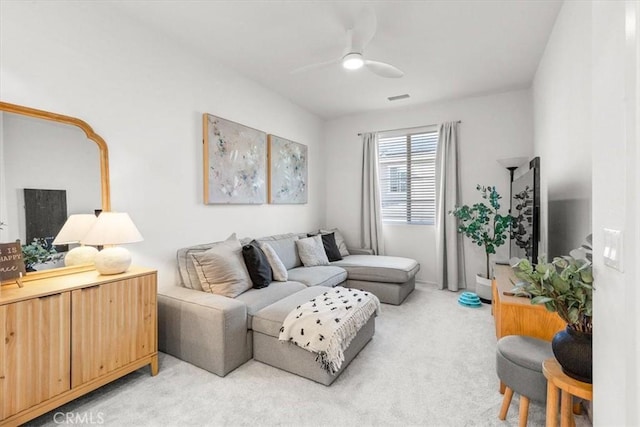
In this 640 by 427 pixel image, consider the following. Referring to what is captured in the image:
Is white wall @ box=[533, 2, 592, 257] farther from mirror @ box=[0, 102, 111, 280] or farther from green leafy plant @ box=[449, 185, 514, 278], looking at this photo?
mirror @ box=[0, 102, 111, 280]

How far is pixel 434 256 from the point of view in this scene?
458 cm

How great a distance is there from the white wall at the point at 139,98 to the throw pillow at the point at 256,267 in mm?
580

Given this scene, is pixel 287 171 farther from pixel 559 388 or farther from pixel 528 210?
pixel 559 388

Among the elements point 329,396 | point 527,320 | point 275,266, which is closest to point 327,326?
point 329,396

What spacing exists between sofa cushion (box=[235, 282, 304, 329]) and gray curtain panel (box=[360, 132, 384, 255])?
2135 mm

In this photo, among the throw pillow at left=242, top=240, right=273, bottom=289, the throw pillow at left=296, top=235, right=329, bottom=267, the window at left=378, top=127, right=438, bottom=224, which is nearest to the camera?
the throw pillow at left=242, top=240, right=273, bottom=289

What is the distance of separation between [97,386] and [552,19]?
4296 mm

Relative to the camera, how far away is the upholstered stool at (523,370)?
59.8 inches

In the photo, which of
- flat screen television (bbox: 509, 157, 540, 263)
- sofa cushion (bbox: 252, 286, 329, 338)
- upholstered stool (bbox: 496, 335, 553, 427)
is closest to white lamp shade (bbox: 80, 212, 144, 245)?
sofa cushion (bbox: 252, 286, 329, 338)

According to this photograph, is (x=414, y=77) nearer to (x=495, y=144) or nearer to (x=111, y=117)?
(x=495, y=144)

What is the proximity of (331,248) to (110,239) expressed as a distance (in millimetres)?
2825

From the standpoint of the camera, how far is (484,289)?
12.4 feet

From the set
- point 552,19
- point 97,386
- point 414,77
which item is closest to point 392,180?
point 414,77

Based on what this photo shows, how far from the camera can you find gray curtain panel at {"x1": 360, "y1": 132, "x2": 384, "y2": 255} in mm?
4852
